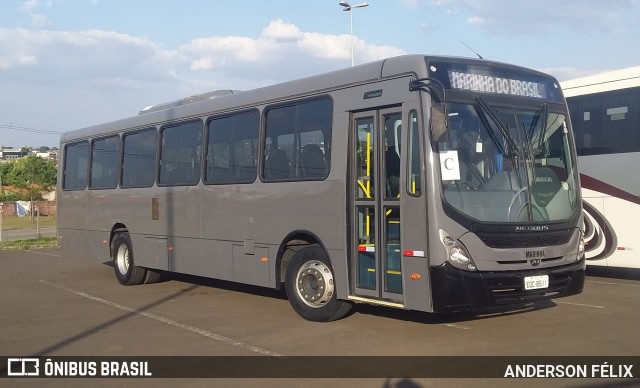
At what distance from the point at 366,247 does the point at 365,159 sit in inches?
44.5

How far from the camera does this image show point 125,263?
14852 mm

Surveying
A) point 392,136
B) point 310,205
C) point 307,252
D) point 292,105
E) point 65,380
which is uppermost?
point 292,105

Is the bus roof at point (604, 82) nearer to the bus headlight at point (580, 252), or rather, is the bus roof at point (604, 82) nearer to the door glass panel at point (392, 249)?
the bus headlight at point (580, 252)

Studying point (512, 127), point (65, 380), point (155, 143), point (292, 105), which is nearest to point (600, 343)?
point (512, 127)

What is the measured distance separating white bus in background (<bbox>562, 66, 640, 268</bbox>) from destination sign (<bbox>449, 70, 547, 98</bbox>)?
16.3 feet

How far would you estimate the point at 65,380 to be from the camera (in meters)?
7.19

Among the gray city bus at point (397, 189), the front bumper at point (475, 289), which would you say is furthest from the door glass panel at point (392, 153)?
the front bumper at point (475, 289)

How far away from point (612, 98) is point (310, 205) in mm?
7246

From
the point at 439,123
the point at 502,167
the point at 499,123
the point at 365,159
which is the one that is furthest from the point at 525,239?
the point at 365,159

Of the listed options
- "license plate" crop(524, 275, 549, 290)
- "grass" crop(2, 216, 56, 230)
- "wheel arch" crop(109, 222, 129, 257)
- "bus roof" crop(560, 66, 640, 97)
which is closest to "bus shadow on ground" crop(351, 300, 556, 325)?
"license plate" crop(524, 275, 549, 290)

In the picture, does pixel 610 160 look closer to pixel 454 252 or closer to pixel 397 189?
pixel 397 189

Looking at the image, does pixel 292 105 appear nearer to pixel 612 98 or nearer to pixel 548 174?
pixel 548 174

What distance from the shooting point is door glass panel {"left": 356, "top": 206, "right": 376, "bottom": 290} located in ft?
29.3

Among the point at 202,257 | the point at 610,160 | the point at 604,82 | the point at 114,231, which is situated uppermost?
the point at 604,82
